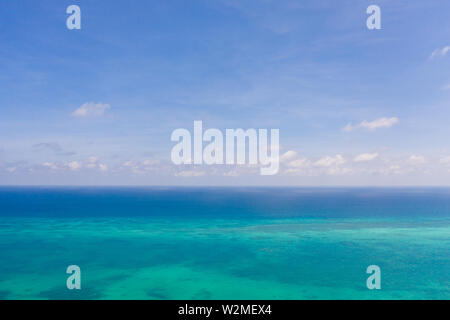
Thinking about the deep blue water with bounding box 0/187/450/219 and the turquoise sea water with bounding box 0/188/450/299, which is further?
the deep blue water with bounding box 0/187/450/219

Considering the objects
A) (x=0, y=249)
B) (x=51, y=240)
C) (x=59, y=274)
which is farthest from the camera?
(x=51, y=240)

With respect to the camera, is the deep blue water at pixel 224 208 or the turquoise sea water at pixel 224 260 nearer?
the turquoise sea water at pixel 224 260

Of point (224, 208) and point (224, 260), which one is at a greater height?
point (224, 260)

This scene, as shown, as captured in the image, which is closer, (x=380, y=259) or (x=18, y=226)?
(x=380, y=259)

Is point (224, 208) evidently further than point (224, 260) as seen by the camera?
Yes

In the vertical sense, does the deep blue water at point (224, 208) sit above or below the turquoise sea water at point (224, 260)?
below

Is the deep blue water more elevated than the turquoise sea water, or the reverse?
the turquoise sea water
